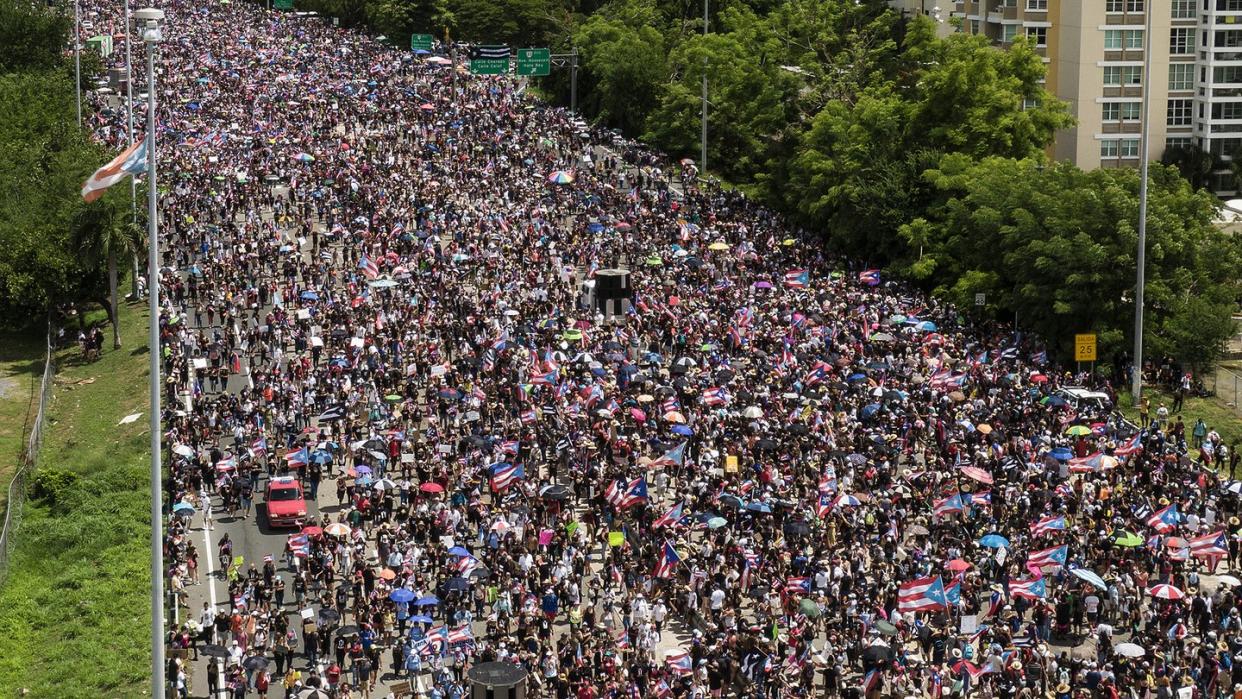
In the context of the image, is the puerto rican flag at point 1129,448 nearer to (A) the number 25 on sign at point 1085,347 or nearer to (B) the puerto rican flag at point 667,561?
(A) the number 25 on sign at point 1085,347

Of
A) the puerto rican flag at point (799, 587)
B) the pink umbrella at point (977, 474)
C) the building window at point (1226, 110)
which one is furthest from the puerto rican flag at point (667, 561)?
the building window at point (1226, 110)

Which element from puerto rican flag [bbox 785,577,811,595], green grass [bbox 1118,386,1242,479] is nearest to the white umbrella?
puerto rican flag [bbox 785,577,811,595]

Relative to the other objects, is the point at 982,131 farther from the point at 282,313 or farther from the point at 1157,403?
the point at 282,313

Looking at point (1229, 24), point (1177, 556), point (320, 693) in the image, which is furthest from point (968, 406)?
point (1229, 24)

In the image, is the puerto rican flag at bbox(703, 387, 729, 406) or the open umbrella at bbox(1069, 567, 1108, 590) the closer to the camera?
the open umbrella at bbox(1069, 567, 1108, 590)

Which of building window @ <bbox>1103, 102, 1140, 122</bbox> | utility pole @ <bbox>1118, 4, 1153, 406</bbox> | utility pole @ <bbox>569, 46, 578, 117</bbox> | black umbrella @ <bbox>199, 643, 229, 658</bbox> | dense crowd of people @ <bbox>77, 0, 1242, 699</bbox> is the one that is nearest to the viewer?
black umbrella @ <bbox>199, 643, 229, 658</bbox>

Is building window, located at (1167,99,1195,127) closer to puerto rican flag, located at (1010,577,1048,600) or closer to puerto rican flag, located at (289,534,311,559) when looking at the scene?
puerto rican flag, located at (1010,577,1048,600)

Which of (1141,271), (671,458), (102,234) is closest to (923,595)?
(671,458)
